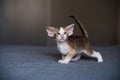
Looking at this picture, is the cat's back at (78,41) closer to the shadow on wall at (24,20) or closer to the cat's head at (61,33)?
the cat's head at (61,33)

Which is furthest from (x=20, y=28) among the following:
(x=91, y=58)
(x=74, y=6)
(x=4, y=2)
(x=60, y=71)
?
(x=60, y=71)

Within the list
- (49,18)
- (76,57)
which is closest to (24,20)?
(49,18)

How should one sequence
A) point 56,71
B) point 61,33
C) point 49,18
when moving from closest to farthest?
point 56,71 < point 61,33 < point 49,18

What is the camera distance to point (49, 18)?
1.87m

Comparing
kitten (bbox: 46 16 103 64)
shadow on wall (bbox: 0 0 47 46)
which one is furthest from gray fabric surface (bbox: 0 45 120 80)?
shadow on wall (bbox: 0 0 47 46)

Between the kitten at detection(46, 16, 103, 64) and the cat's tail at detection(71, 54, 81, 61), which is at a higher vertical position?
the kitten at detection(46, 16, 103, 64)

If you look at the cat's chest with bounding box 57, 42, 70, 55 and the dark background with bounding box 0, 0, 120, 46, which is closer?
the cat's chest with bounding box 57, 42, 70, 55

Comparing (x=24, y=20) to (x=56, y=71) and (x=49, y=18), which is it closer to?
(x=49, y=18)

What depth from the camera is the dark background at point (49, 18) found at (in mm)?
1863

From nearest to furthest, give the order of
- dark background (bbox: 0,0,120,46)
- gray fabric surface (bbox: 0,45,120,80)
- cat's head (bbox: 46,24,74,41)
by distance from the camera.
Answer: gray fabric surface (bbox: 0,45,120,80), cat's head (bbox: 46,24,74,41), dark background (bbox: 0,0,120,46)

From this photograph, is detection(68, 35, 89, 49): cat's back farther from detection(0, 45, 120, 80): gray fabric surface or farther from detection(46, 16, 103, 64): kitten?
detection(0, 45, 120, 80): gray fabric surface

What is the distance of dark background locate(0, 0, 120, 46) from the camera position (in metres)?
1.86

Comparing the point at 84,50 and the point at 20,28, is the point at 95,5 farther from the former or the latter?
the point at 84,50

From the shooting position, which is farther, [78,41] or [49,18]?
[49,18]
